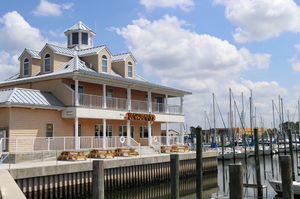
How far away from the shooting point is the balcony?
31.4 metres

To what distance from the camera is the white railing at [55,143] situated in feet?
81.5

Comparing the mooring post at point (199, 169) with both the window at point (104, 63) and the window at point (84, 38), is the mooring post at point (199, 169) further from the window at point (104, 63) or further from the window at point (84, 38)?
the window at point (84, 38)

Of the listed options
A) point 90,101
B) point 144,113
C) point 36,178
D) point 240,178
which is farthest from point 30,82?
point 240,178

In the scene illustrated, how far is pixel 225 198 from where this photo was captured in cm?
2083

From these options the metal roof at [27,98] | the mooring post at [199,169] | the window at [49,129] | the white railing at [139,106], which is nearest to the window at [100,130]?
the white railing at [139,106]

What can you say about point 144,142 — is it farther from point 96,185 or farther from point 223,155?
point 96,185

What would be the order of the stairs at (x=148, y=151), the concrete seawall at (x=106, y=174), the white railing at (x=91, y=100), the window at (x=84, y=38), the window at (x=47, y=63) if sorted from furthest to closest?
the window at (x=84, y=38), the window at (x=47, y=63), the stairs at (x=148, y=151), the white railing at (x=91, y=100), the concrete seawall at (x=106, y=174)

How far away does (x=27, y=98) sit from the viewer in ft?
89.3

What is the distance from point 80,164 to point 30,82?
14.8 m

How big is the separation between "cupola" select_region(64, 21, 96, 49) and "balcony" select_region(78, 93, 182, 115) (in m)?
10.4

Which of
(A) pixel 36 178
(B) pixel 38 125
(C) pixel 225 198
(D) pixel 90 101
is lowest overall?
(C) pixel 225 198

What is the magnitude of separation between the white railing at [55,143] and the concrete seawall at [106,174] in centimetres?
517

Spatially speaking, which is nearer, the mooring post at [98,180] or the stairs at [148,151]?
the mooring post at [98,180]

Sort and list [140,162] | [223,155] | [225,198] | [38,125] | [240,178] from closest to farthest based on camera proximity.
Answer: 1. [240,178]
2. [225,198]
3. [140,162]
4. [38,125]
5. [223,155]
